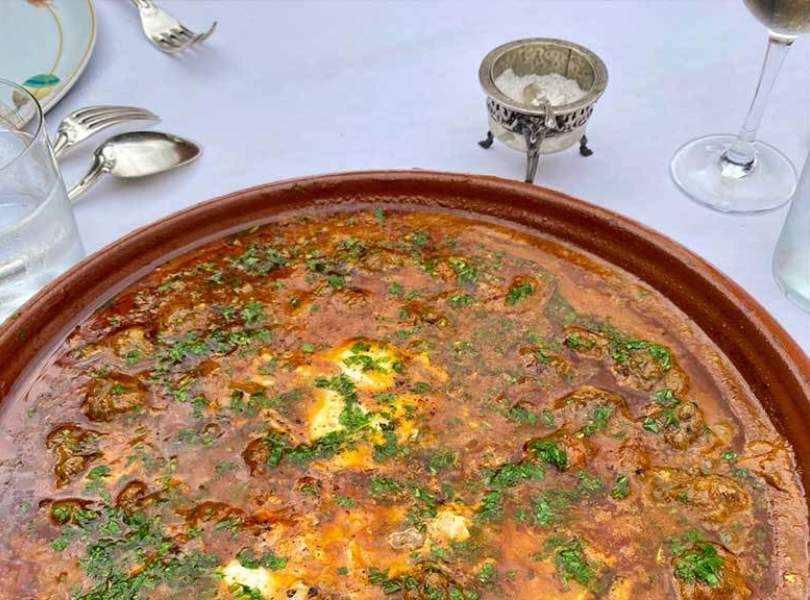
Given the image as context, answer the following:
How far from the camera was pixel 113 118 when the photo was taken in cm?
182

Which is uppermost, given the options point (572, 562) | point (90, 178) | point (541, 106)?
point (541, 106)

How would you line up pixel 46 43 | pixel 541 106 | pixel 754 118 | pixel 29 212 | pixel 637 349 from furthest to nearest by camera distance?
pixel 46 43 → pixel 754 118 → pixel 541 106 → pixel 29 212 → pixel 637 349

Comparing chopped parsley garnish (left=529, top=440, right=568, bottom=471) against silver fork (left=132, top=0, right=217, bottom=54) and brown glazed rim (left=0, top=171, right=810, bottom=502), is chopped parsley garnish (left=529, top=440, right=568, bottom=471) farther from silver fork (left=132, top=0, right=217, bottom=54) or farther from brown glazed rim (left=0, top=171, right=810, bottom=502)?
silver fork (left=132, top=0, right=217, bottom=54)

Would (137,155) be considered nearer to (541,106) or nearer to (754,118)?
(541,106)

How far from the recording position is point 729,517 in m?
1.23

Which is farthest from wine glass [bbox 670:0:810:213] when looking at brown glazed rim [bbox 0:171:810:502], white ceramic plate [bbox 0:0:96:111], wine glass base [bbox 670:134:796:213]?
white ceramic plate [bbox 0:0:96:111]

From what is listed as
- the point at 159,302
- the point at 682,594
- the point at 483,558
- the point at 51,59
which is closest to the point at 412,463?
the point at 483,558

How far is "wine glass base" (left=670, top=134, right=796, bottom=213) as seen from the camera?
70.3 inches

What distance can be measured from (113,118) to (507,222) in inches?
31.4

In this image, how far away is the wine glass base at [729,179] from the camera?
70.3 inches

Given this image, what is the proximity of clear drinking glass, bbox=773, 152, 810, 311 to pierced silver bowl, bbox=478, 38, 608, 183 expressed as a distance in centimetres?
38

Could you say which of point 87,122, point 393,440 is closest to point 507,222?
point 393,440

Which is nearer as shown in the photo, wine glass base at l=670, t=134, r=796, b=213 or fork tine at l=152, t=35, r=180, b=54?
wine glass base at l=670, t=134, r=796, b=213

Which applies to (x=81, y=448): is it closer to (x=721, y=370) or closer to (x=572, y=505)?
(x=572, y=505)
